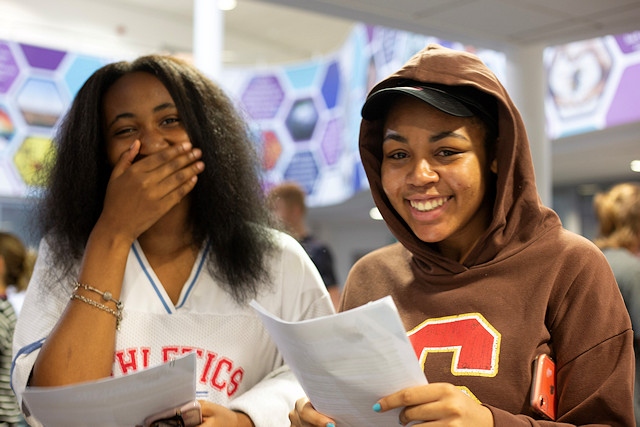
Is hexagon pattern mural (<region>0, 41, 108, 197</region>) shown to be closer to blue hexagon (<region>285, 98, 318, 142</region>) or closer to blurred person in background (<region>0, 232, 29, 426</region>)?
blue hexagon (<region>285, 98, 318, 142</region>)

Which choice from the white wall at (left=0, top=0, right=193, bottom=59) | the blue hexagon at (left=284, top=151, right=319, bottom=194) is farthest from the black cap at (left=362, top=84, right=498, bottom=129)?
the white wall at (left=0, top=0, right=193, bottom=59)

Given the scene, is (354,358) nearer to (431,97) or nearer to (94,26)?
(431,97)

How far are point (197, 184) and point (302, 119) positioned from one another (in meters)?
9.36

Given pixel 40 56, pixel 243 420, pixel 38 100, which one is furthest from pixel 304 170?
pixel 243 420

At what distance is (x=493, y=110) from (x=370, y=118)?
12.8 inches

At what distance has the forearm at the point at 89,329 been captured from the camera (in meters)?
1.69

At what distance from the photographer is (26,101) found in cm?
893

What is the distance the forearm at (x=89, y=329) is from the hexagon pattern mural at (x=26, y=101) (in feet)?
24.8

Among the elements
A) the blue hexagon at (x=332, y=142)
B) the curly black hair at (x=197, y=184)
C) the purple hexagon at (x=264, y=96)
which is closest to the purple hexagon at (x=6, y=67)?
the purple hexagon at (x=264, y=96)

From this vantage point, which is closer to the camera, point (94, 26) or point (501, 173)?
point (501, 173)

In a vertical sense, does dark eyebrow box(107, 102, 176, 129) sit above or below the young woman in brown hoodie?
above

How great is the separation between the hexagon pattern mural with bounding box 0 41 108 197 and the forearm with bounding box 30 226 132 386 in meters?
7.57

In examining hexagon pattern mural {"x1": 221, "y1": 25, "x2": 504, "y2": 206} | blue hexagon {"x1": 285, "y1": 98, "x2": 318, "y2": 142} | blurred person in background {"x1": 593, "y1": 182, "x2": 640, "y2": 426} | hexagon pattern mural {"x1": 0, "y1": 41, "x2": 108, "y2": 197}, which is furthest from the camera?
blue hexagon {"x1": 285, "y1": 98, "x2": 318, "y2": 142}

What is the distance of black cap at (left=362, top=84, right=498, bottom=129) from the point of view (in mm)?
1667
